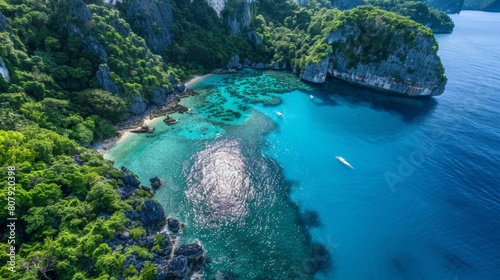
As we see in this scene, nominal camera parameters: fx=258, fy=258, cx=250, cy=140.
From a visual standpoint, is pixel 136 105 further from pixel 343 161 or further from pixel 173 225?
pixel 343 161

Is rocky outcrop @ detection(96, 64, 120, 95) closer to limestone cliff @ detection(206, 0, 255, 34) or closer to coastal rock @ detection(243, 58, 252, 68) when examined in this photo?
coastal rock @ detection(243, 58, 252, 68)

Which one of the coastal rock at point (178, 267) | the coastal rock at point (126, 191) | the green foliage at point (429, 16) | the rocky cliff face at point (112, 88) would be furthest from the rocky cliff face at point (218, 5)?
the green foliage at point (429, 16)

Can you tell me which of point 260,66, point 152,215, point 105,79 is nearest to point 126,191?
point 152,215

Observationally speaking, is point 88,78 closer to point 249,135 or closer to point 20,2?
point 20,2

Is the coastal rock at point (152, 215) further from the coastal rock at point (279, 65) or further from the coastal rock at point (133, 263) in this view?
the coastal rock at point (279, 65)

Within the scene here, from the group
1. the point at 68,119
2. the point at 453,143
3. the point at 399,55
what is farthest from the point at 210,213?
the point at 399,55

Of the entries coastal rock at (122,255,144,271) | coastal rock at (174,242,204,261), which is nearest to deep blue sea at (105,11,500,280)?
coastal rock at (174,242,204,261)

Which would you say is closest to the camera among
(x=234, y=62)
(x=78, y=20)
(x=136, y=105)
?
(x=78, y=20)
